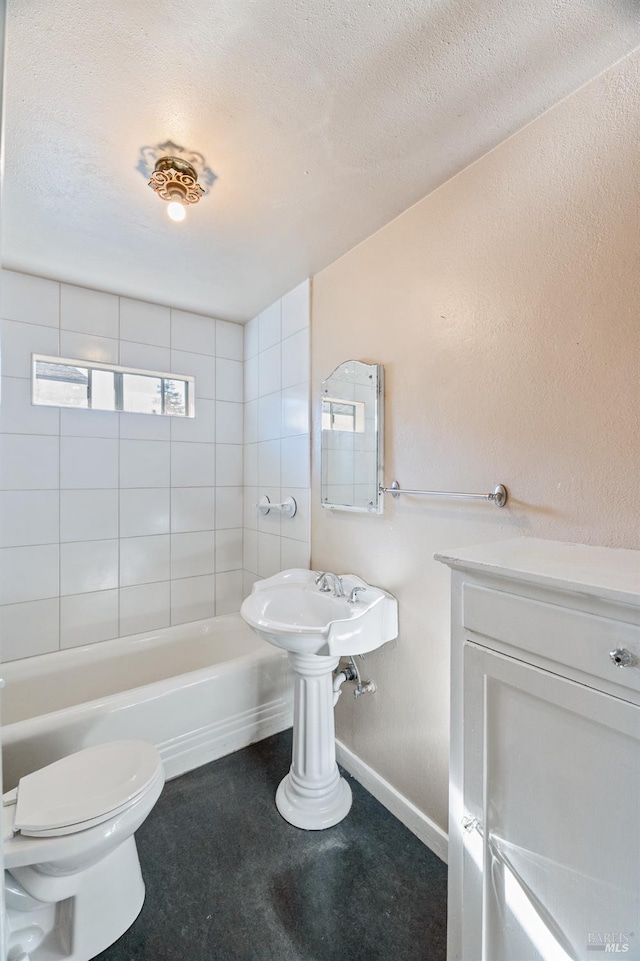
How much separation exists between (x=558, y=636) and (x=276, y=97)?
151 cm

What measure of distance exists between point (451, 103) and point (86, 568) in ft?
8.50

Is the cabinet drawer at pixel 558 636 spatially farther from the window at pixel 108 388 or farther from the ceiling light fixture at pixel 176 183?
the window at pixel 108 388

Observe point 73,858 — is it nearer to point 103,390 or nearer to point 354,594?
point 354,594

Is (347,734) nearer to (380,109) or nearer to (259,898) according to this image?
(259,898)

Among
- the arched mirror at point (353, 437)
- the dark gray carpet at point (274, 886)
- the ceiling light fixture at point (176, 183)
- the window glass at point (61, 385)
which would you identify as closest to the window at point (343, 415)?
the arched mirror at point (353, 437)

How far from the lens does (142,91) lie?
1073mm

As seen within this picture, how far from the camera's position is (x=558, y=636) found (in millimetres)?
744

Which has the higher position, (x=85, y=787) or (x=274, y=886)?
(x=85, y=787)

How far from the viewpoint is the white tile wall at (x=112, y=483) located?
2.11 metres

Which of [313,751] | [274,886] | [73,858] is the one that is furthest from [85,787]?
[313,751]

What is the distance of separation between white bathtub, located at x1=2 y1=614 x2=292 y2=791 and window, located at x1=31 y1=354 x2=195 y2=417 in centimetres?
138

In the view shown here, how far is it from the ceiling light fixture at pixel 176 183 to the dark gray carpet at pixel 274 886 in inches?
92.4

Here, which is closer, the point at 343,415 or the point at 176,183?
the point at 176,183

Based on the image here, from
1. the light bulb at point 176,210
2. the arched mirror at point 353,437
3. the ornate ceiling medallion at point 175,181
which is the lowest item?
the arched mirror at point 353,437
